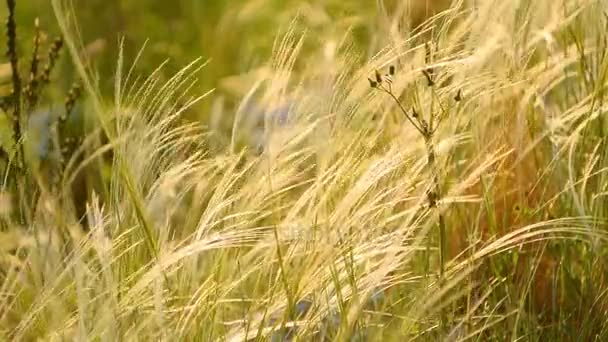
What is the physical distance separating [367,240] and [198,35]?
1710 mm

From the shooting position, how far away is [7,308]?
5.01 ft

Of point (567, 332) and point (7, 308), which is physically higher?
point (7, 308)

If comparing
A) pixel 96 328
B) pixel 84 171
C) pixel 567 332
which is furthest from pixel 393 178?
pixel 84 171

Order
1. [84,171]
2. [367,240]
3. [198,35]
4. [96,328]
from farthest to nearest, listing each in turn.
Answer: [198,35] < [84,171] < [367,240] < [96,328]

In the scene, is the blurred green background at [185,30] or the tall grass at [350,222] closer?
the tall grass at [350,222]

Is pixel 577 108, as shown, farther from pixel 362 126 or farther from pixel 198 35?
pixel 198 35

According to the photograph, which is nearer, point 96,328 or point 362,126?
point 96,328

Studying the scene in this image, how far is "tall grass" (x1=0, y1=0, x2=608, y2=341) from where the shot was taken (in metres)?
1.37

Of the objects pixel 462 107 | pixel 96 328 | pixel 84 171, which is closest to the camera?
pixel 96 328

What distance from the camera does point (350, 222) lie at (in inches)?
54.2

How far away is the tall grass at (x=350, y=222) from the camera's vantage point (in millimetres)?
1367

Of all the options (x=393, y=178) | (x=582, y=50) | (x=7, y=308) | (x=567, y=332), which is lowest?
(x=567, y=332)

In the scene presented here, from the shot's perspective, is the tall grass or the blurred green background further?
the blurred green background

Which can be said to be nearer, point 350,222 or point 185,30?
point 350,222
